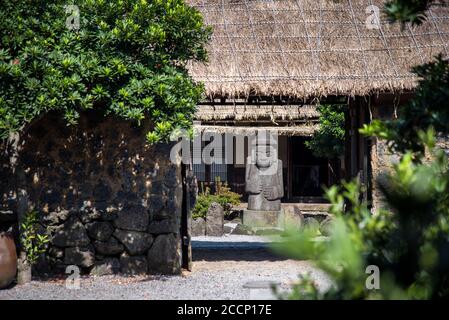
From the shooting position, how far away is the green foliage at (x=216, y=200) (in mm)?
14180

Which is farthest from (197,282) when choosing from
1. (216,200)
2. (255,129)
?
(255,129)

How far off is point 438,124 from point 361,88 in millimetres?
5059

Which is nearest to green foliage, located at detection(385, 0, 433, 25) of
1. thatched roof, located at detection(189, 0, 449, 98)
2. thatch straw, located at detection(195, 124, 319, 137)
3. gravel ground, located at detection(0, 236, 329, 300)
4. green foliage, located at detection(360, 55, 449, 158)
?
green foliage, located at detection(360, 55, 449, 158)

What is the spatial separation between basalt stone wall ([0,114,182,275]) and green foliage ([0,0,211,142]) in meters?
0.96

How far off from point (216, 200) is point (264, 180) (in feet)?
3.83

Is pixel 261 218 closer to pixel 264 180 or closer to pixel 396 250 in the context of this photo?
pixel 264 180

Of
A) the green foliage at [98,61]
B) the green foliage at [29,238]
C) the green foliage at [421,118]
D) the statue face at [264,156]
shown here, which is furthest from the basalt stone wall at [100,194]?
the statue face at [264,156]

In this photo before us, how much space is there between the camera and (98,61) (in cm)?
700

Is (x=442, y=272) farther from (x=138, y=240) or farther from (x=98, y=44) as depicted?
(x=138, y=240)

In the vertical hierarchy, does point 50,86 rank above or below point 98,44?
below

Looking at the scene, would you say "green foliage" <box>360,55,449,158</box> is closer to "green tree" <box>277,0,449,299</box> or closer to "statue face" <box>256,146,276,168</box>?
"green tree" <box>277,0,449,299</box>

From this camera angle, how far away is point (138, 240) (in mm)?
8102

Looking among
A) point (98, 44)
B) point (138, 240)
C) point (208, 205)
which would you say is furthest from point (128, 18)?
point (208, 205)

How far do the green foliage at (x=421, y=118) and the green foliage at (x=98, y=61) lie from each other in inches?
143
